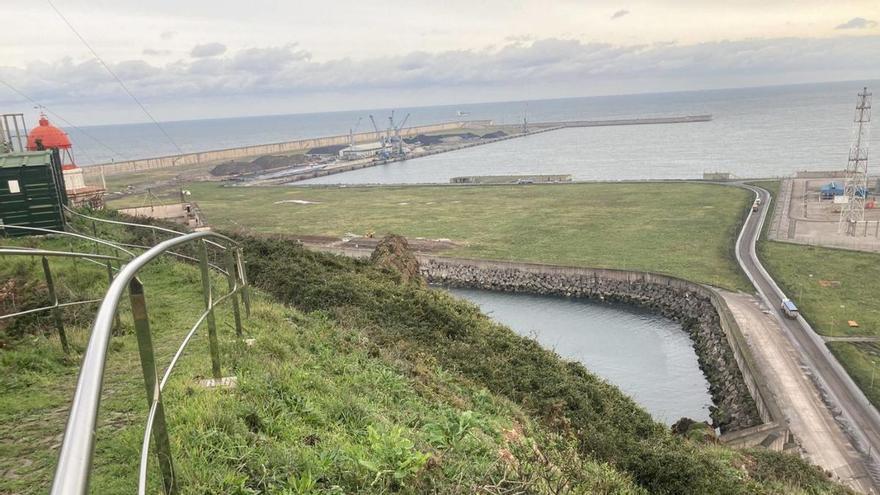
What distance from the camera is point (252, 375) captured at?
639 cm

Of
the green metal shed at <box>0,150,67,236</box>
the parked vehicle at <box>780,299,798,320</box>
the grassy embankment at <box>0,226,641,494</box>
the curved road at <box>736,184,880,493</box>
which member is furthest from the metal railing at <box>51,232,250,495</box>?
the parked vehicle at <box>780,299,798,320</box>

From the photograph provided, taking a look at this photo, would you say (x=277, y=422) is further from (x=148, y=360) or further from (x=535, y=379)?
(x=535, y=379)

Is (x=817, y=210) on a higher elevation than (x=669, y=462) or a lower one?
lower

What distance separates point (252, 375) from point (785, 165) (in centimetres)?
11382

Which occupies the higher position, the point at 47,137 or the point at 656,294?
the point at 47,137

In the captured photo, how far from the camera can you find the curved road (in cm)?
1831

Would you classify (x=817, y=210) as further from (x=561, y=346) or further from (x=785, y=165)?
(x=785, y=165)

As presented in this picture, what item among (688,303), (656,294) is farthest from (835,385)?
(656,294)

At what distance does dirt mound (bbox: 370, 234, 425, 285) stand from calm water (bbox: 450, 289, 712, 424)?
6471 millimetres

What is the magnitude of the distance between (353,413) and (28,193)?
1636 centimetres

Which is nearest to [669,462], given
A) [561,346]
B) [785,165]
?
[561,346]

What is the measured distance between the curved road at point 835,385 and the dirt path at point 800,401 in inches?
11.3

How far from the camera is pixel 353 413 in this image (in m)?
6.32

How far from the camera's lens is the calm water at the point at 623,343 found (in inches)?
1022
